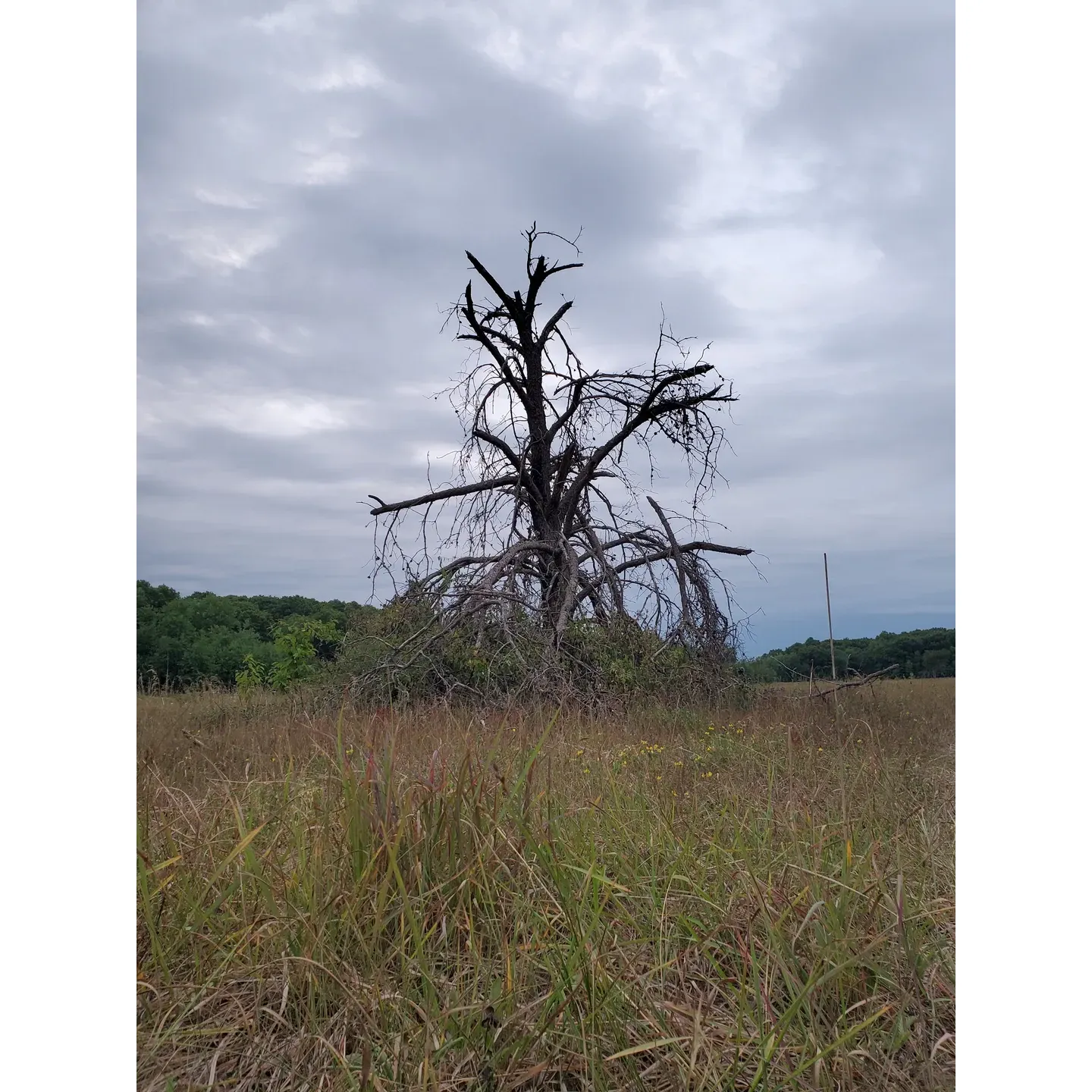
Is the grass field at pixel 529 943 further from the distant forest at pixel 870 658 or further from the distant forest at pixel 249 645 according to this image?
the distant forest at pixel 249 645

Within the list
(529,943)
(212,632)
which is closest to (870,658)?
(529,943)

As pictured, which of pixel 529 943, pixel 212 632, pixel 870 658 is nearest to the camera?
pixel 529 943

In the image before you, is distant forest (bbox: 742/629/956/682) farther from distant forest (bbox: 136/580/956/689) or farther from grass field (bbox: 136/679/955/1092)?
grass field (bbox: 136/679/955/1092)

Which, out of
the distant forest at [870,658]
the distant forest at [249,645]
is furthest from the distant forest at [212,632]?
the distant forest at [870,658]

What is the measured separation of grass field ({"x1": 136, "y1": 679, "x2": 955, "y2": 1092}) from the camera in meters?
1.60

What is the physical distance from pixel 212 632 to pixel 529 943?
8.96 m

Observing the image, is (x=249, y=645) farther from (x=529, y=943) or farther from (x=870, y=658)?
(x=529, y=943)

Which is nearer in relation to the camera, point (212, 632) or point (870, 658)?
point (870, 658)

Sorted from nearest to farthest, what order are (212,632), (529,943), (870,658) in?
(529,943), (870,658), (212,632)

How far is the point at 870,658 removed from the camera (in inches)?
306

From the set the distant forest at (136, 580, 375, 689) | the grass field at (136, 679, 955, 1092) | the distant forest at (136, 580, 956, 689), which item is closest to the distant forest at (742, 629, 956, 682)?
the distant forest at (136, 580, 956, 689)

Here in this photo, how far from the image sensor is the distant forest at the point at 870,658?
5738 millimetres

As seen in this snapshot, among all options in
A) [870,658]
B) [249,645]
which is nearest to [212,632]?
[249,645]

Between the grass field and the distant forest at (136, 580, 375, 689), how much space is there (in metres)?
5.89
